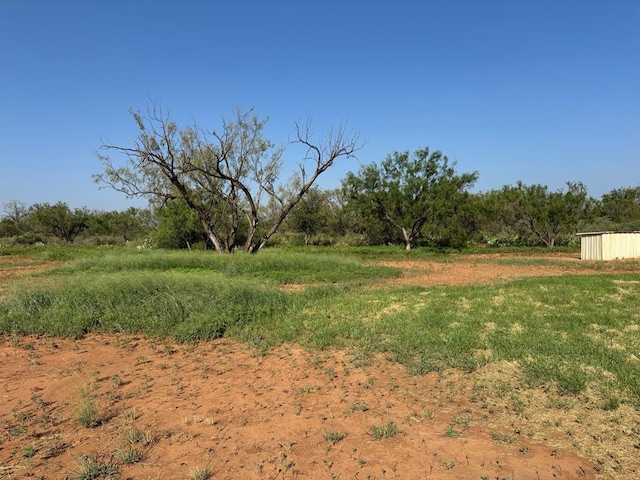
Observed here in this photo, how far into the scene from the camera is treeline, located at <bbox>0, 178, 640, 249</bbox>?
26.2m

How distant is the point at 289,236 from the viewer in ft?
108

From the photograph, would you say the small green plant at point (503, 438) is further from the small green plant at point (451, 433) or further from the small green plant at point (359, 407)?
the small green plant at point (359, 407)

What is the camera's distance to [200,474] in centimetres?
290

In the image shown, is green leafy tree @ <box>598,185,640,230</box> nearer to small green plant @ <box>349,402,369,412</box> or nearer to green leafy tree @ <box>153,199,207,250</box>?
green leafy tree @ <box>153,199,207,250</box>

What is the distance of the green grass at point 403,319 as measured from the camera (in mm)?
4812

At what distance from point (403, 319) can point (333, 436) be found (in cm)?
358

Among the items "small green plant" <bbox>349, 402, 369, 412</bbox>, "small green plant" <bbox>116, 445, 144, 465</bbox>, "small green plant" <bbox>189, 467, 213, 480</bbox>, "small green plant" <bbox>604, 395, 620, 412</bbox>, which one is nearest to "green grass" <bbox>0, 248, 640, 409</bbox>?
"small green plant" <bbox>604, 395, 620, 412</bbox>

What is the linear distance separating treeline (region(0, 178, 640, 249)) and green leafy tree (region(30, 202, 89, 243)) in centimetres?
7

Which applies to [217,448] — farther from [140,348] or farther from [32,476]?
[140,348]

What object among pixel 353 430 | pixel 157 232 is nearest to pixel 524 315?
pixel 353 430

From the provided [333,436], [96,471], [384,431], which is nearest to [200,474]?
[96,471]

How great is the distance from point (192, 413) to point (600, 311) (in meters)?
6.36

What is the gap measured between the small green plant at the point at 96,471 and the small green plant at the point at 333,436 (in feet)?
5.19

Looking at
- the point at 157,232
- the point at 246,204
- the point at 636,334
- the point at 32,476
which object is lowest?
the point at 32,476
